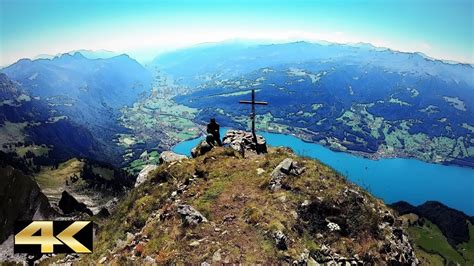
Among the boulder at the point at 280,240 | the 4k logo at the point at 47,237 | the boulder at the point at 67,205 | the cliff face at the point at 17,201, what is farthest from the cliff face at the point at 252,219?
the boulder at the point at 67,205

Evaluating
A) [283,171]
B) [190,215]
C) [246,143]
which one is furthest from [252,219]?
[246,143]

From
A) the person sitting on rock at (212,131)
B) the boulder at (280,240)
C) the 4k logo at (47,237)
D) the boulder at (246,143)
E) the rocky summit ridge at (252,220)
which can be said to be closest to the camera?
the 4k logo at (47,237)

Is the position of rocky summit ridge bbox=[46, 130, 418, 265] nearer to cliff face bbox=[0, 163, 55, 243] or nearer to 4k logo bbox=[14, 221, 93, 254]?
4k logo bbox=[14, 221, 93, 254]

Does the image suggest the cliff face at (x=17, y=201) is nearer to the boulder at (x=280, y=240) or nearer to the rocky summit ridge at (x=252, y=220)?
the rocky summit ridge at (x=252, y=220)

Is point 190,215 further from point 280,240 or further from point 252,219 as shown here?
point 280,240

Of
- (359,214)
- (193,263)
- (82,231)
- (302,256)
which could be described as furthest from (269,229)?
(82,231)

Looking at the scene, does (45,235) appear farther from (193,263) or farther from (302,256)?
(302,256)
